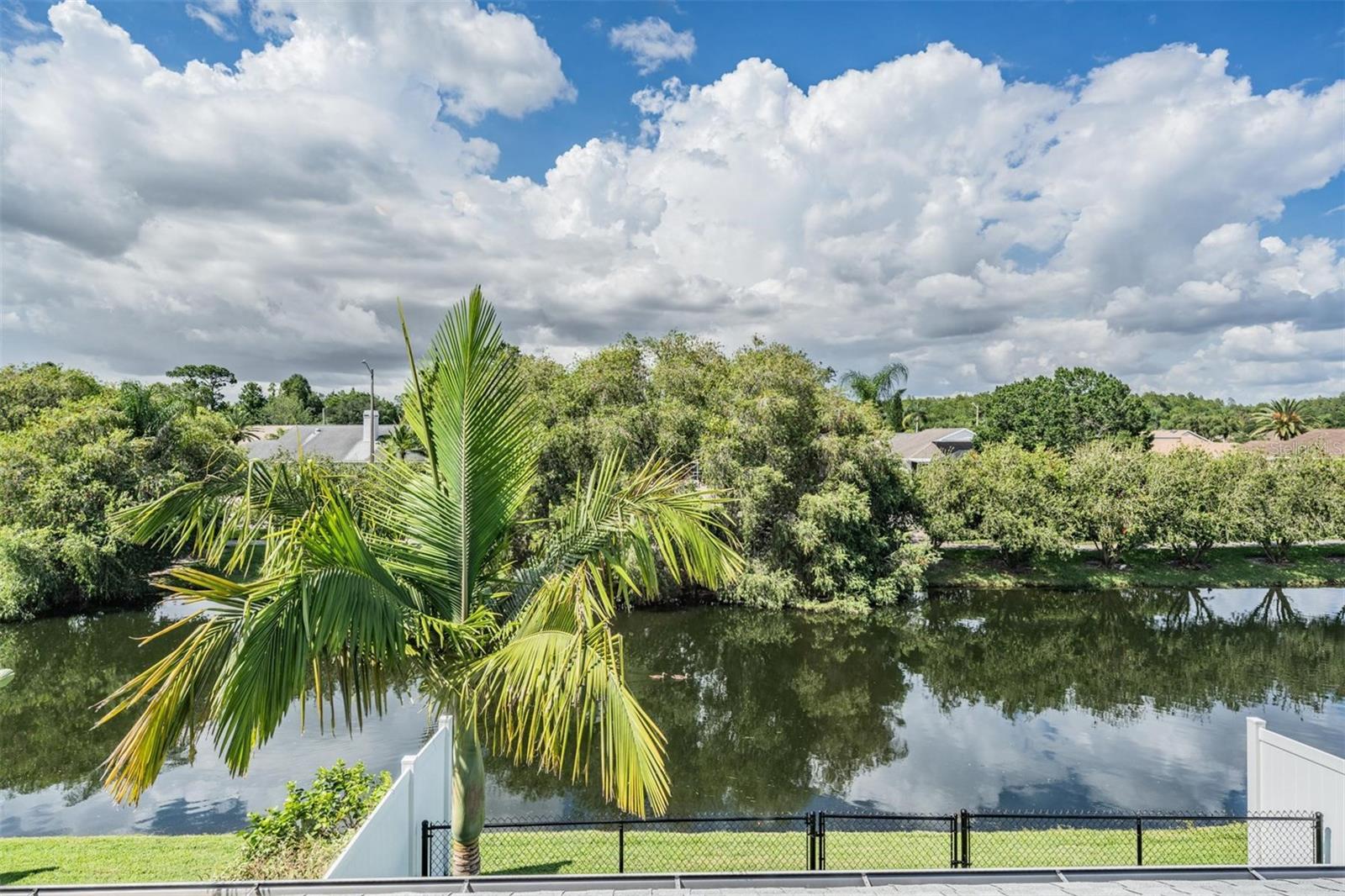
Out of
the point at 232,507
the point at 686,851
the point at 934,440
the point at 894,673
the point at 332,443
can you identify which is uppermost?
the point at 934,440

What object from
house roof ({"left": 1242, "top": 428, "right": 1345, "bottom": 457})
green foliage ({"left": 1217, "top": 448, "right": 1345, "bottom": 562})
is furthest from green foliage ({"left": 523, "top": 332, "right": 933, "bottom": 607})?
house roof ({"left": 1242, "top": 428, "right": 1345, "bottom": 457})

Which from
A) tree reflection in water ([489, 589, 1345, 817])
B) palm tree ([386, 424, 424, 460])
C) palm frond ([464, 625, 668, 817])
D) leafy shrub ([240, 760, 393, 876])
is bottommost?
tree reflection in water ([489, 589, 1345, 817])

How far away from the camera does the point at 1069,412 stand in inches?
1511

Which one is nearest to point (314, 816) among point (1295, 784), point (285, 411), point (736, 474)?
point (1295, 784)

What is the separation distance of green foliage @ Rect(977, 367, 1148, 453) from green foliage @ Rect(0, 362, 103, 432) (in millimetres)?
40807

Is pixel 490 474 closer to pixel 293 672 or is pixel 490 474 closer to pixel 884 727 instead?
pixel 293 672

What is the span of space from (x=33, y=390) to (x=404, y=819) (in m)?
28.4

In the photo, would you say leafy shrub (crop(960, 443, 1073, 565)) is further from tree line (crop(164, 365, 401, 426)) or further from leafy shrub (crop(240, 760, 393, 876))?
tree line (crop(164, 365, 401, 426))

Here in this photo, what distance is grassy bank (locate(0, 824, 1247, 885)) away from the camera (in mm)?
6215

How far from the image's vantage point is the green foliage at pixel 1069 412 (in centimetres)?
3756

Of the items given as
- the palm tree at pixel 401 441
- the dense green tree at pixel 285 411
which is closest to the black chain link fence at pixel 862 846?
the palm tree at pixel 401 441

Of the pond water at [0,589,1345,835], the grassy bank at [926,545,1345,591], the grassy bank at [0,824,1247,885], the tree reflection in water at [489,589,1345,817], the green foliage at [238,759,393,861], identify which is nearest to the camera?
the green foliage at [238,759,393,861]

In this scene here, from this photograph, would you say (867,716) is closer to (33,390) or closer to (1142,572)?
(1142,572)

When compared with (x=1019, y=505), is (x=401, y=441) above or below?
above
